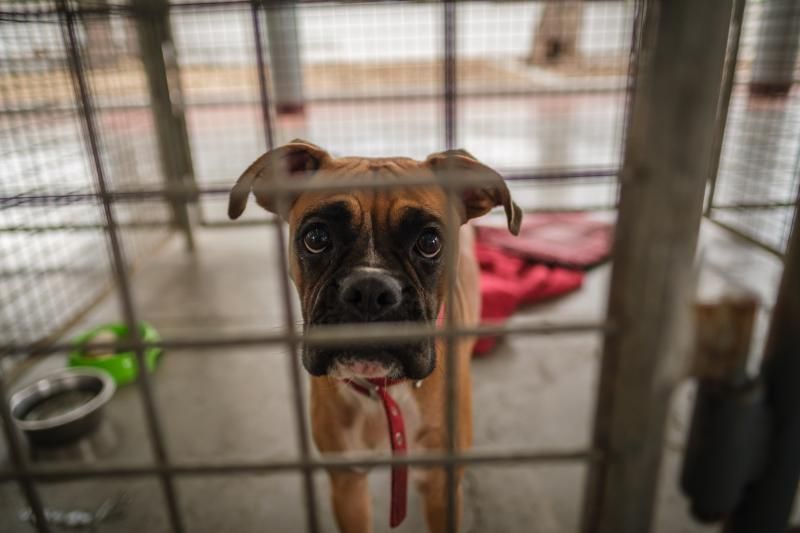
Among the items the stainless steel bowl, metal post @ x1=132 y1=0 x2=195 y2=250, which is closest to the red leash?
the stainless steel bowl

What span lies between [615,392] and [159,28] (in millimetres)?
3774

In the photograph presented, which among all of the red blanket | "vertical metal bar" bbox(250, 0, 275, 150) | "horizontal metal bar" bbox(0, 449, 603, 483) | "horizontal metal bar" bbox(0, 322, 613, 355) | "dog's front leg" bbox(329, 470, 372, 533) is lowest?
the red blanket

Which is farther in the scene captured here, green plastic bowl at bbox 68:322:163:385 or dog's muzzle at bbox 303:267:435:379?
green plastic bowl at bbox 68:322:163:385

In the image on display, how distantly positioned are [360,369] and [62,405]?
1.71 meters

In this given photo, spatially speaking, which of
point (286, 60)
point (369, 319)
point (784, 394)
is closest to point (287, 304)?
point (369, 319)

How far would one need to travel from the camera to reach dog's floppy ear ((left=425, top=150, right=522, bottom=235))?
3.88ft

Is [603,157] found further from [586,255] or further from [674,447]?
[674,447]

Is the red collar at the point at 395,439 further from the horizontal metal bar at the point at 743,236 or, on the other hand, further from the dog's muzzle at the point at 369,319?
the horizontal metal bar at the point at 743,236

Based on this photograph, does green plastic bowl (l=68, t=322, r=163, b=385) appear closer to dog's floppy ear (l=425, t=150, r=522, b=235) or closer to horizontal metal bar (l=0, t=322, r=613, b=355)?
dog's floppy ear (l=425, t=150, r=522, b=235)

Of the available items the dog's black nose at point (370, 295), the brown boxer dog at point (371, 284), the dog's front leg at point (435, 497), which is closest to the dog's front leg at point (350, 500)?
the brown boxer dog at point (371, 284)

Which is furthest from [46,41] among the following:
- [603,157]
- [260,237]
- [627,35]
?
[603,157]

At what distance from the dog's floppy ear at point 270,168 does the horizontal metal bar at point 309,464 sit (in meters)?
0.50

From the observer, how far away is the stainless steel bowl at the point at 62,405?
2.04 m

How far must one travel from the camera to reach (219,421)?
2299 mm
